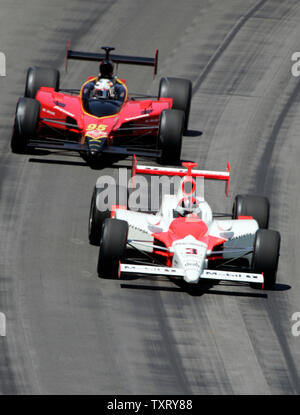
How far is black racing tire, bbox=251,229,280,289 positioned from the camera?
20875 mm

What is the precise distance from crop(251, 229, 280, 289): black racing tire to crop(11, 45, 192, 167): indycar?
591 centimetres

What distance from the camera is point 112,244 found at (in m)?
20.7

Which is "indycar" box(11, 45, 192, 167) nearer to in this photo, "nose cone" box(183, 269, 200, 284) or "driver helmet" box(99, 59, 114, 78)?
"driver helmet" box(99, 59, 114, 78)

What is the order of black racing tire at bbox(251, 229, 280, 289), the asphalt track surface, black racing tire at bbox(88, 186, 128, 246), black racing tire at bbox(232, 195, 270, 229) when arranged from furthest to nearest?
black racing tire at bbox(232, 195, 270, 229) < black racing tire at bbox(88, 186, 128, 246) < black racing tire at bbox(251, 229, 280, 289) < the asphalt track surface

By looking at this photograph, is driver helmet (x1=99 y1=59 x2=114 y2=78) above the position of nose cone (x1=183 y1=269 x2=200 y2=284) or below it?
above

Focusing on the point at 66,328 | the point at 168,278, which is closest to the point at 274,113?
the point at 168,278

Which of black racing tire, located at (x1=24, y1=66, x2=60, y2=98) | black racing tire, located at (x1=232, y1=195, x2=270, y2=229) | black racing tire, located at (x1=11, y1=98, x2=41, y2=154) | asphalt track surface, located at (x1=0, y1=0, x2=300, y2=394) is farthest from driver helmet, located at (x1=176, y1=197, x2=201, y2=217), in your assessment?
black racing tire, located at (x1=24, y1=66, x2=60, y2=98)

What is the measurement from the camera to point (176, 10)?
38.1m

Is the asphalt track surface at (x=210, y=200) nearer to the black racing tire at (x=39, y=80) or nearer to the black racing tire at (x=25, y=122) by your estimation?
the black racing tire at (x=25, y=122)

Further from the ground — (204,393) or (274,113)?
(274,113)

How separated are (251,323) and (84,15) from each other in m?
19.2

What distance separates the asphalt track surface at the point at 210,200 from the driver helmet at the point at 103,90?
173 centimetres

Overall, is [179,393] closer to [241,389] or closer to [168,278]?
[241,389]

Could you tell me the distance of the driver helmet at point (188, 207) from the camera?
71.7 ft
